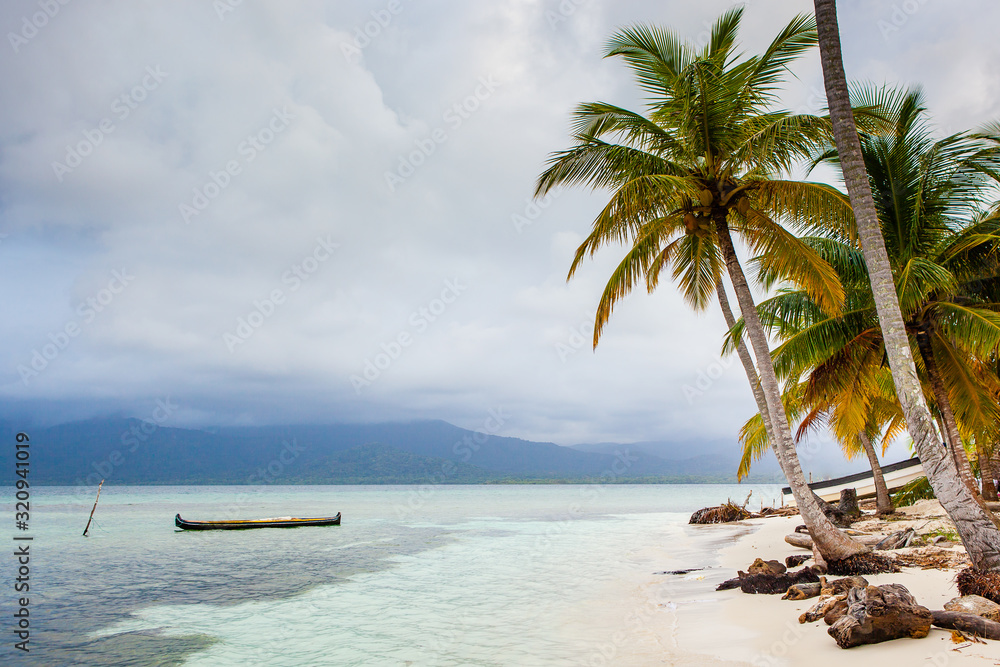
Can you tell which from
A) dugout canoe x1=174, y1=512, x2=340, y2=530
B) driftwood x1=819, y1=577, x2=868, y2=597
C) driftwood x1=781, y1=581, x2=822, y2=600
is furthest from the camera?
dugout canoe x1=174, y1=512, x2=340, y2=530

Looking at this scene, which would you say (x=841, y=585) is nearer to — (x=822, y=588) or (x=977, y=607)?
(x=822, y=588)

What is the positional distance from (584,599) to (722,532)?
1570 cm

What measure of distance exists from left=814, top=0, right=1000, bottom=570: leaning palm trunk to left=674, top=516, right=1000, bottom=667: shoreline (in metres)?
0.95

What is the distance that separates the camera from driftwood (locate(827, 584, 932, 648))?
5.24 metres

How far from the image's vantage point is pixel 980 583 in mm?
6016

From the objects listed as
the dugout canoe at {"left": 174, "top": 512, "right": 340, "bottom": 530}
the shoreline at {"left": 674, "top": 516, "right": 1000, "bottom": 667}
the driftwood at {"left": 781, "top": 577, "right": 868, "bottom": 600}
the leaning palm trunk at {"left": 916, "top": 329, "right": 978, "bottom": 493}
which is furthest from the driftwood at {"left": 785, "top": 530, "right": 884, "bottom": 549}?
the dugout canoe at {"left": 174, "top": 512, "right": 340, "bottom": 530}

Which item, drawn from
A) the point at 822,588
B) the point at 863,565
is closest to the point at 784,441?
the point at 863,565

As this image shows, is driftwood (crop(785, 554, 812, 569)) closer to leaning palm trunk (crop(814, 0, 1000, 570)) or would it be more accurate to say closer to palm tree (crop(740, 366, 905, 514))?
palm tree (crop(740, 366, 905, 514))

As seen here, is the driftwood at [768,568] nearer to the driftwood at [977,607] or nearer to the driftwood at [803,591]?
the driftwood at [803,591]

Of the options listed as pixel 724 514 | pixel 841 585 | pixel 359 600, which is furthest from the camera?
pixel 724 514

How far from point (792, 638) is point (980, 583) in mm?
2052

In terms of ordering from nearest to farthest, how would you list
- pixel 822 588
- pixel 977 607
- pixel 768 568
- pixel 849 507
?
1. pixel 977 607
2. pixel 822 588
3. pixel 768 568
4. pixel 849 507

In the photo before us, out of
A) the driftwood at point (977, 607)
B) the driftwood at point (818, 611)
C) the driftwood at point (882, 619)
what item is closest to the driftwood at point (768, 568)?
the driftwood at point (818, 611)

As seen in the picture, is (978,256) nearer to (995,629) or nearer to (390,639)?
(995,629)
